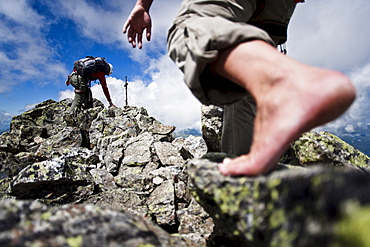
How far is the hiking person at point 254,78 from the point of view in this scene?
1.27m

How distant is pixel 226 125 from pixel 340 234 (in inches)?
88.4

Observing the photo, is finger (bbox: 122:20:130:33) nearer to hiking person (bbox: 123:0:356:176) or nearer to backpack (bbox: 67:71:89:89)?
hiking person (bbox: 123:0:356:176)

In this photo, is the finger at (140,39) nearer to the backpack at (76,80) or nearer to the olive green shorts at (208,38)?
the olive green shorts at (208,38)

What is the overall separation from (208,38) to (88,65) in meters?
15.6

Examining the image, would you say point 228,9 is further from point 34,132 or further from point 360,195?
point 34,132

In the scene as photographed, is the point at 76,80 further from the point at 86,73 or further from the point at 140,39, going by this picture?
the point at 140,39

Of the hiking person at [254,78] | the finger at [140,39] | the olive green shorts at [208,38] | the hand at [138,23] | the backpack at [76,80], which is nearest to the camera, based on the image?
the hiking person at [254,78]

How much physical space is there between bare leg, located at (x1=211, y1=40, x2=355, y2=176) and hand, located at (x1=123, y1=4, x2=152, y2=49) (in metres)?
1.74

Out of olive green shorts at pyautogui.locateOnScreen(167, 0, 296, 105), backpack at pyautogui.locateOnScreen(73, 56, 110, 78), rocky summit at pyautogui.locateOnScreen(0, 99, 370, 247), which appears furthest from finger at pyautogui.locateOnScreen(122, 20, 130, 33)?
backpack at pyautogui.locateOnScreen(73, 56, 110, 78)

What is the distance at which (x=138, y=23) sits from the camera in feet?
9.62

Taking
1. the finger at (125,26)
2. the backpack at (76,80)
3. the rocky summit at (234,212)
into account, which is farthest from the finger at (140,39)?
the backpack at (76,80)

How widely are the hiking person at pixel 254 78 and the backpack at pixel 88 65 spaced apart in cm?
1466

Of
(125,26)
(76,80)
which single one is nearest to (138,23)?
(125,26)

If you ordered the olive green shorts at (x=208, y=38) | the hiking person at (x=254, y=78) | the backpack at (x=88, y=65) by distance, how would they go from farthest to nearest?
the backpack at (x=88, y=65) < the olive green shorts at (x=208, y=38) < the hiking person at (x=254, y=78)
